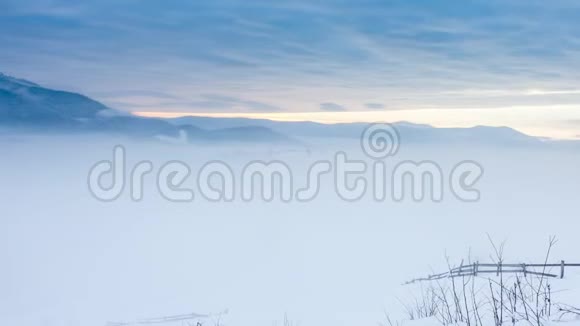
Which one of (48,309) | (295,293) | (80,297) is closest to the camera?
(295,293)

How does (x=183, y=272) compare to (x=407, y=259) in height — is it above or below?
below

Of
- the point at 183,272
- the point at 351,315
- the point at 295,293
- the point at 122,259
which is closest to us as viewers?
the point at 351,315

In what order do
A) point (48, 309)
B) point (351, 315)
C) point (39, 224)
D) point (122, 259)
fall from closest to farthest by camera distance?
point (351, 315) < point (48, 309) < point (122, 259) < point (39, 224)

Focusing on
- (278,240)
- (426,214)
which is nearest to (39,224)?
(278,240)

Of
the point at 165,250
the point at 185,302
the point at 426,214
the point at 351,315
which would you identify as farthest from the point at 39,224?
the point at 351,315

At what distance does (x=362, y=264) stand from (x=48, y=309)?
2465 cm

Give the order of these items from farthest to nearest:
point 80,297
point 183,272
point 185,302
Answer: point 183,272 → point 80,297 → point 185,302

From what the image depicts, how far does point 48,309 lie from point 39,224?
112m

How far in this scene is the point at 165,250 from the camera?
121m

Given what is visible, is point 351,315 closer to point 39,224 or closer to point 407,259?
point 407,259

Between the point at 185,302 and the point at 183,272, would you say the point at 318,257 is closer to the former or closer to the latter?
the point at 183,272

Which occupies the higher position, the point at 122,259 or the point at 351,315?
the point at 351,315

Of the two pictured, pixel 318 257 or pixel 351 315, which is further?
pixel 318 257

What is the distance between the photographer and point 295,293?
3875cm
